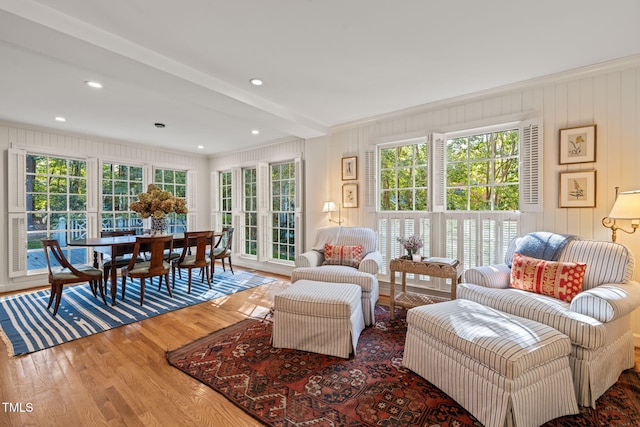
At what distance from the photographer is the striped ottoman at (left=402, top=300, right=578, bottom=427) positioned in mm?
1499

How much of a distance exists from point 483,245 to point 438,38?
2.25m

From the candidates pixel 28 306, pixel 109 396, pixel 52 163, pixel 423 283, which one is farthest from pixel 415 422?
pixel 52 163

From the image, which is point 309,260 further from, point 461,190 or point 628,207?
point 628,207

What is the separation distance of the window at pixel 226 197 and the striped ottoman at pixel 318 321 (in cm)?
432

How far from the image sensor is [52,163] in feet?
15.3

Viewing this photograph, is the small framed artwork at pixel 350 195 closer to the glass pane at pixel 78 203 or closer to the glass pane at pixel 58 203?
the glass pane at pixel 78 203

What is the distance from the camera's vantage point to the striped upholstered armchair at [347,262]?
2.91 meters

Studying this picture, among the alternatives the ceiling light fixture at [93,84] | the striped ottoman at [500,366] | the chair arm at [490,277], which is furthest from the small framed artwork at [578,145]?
the ceiling light fixture at [93,84]

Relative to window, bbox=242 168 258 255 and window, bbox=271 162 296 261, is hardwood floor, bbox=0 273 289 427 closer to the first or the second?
window, bbox=271 162 296 261

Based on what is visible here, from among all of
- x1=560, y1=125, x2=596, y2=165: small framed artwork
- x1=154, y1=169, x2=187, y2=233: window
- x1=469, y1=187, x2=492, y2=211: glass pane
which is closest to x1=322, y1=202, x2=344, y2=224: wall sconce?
x1=469, y1=187, x2=492, y2=211: glass pane

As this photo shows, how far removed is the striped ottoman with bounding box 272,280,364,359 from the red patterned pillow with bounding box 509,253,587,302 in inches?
55.8

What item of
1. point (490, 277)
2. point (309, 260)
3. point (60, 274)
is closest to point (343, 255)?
point (309, 260)

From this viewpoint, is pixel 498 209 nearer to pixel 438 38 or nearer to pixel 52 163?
pixel 438 38

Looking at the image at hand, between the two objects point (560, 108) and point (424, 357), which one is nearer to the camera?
point (424, 357)
